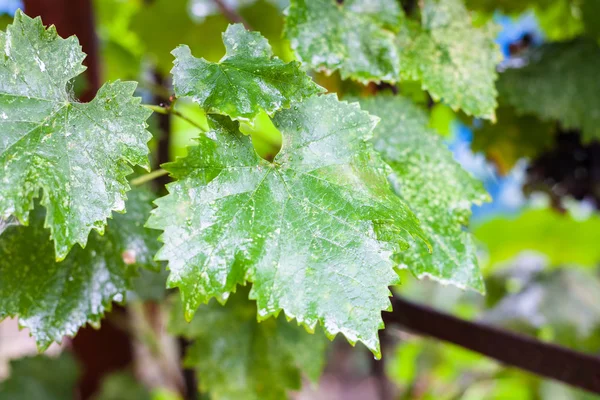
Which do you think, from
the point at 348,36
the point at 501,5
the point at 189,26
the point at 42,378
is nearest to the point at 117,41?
the point at 189,26

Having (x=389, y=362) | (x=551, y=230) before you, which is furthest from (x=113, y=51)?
(x=389, y=362)

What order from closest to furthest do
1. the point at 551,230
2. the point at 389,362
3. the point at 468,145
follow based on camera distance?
the point at 468,145 → the point at 551,230 → the point at 389,362

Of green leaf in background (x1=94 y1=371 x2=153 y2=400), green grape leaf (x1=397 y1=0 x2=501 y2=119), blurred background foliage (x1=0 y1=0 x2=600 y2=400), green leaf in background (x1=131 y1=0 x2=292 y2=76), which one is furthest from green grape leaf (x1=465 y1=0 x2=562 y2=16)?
green leaf in background (x1=94 y1=371 x2=153 y2=400)

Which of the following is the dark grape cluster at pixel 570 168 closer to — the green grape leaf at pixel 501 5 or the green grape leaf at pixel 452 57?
the green grape leaf at pixel 501 5

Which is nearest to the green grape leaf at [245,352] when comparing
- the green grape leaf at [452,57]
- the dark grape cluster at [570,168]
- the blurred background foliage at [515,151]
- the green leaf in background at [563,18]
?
the blurred background foliage at [515,151]

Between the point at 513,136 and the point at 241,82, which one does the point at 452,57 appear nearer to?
the point at 241,82

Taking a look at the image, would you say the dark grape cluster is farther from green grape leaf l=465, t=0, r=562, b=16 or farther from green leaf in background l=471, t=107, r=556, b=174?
green grape leaf l=465, t=0, r=562, b=16

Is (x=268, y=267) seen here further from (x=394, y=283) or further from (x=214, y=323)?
(x=214, y=323)
